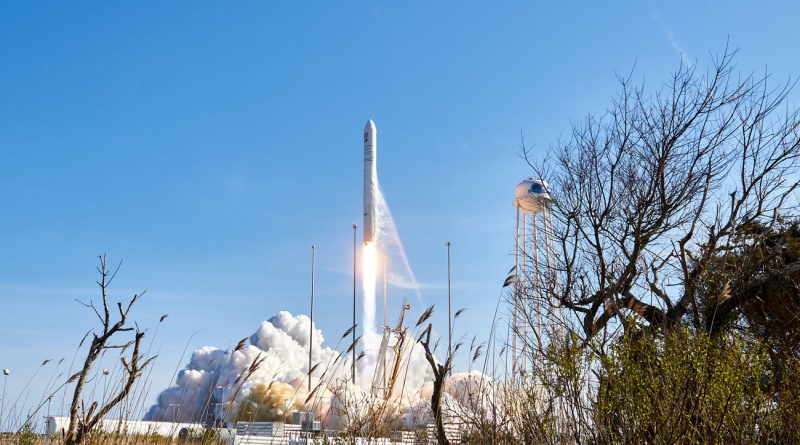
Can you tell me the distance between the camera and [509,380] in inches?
238

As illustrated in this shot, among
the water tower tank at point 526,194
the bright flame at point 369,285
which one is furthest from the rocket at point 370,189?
the water tower tank at point 526,194

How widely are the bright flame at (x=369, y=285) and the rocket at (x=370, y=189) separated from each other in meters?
0.47

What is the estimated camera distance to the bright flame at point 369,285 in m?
26.0

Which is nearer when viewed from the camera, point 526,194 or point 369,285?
point 526,194

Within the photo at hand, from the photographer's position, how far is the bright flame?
26047mm

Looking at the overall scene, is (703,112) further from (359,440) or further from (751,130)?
(359,440)

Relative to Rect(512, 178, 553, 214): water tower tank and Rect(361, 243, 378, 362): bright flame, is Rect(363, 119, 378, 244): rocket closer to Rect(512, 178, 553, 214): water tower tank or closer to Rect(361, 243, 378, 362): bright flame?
Rect(361, 243, 378, 362): bright flame

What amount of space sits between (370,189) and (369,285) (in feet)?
13.4

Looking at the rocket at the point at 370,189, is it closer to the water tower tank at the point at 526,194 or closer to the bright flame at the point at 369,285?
the bright flame at the point at 369,285

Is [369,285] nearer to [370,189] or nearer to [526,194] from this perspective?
[370,189]

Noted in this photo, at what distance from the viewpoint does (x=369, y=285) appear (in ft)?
93.1

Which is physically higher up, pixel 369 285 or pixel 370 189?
pixel 370 189

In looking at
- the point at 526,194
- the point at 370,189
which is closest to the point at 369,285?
the point at 370,189

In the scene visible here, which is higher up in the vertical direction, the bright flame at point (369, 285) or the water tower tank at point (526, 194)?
the water tower tank at point (526, 194)
